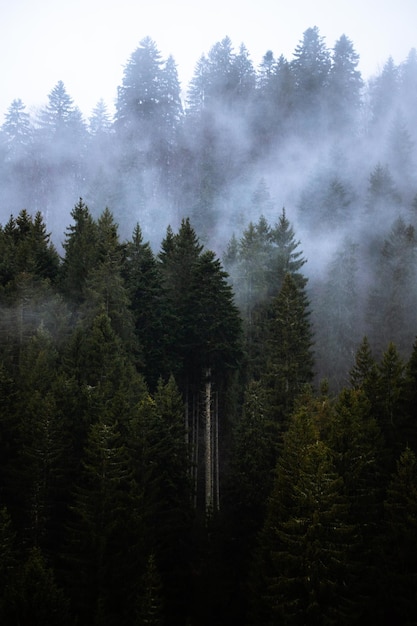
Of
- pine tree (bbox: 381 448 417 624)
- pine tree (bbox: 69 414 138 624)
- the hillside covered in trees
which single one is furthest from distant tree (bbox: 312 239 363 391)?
pine tree (bbox: 69 414 138 624)

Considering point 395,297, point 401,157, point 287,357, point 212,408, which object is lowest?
point 212,408

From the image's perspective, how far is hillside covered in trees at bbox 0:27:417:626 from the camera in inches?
933

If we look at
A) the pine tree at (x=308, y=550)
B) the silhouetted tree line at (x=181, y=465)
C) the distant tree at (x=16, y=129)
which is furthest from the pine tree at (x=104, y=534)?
the distant tree at (x=16, y=129)

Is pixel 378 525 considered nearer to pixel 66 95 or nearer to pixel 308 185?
pixel 308 185

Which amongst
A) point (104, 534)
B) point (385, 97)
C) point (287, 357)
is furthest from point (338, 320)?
point (385, 97)

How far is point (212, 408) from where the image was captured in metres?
39.4

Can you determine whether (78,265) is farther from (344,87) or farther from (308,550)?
(344,87)

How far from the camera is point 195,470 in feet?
→ 130

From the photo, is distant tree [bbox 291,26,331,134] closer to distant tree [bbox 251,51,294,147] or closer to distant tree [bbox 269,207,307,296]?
distant tree [bbox 251,51,294,147]

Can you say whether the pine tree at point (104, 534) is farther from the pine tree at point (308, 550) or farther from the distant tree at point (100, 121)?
the distant tree at point (100, 121)

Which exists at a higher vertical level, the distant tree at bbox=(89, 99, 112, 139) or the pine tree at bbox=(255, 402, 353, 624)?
the distant tree at bbox=(89, 99, 112, 139)

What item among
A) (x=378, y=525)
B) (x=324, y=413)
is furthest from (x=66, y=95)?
(x=378, y=525)

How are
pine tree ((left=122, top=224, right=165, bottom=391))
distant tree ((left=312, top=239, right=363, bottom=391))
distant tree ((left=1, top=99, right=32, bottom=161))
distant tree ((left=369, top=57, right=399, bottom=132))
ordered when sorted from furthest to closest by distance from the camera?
distant tree ((left=369, top=57, right=399, bottom=132)), distant tree ((left=1, top=99, right=32, bottom=161)), distant tree ((left=312, top=239, right=363, bottom=391)), pine tree ((left=122, top=224, right=165, bottom=391))

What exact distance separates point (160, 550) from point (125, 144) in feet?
192
